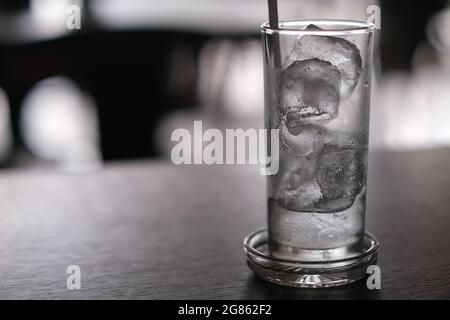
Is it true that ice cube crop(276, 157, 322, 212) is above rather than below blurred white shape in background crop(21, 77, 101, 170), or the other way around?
above

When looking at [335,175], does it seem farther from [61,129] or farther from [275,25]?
[61,129]

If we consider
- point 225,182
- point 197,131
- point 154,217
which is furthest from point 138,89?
point 154,217

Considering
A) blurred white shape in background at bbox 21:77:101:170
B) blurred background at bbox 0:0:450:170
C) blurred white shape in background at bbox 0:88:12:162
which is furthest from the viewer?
blurred white shape in background at bbox 21:77:101:170

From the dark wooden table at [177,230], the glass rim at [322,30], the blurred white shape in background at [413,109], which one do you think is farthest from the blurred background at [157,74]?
the glass rim at [322,30]

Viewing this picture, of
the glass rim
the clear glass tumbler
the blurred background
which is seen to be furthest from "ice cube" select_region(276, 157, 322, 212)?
the blurred background

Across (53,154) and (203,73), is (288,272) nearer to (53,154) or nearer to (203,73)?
(203,73)

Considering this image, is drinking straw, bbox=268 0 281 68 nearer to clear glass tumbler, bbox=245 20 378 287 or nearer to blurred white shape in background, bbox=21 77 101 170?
clear glass tumbler, bbox=245 20 378 287

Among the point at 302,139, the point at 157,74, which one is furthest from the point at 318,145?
the point at 157,74
